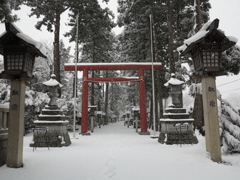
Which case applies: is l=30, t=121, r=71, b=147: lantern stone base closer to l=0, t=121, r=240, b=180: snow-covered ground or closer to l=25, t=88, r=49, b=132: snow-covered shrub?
l=0, t=121, r=240, b=180: snow-covered ground

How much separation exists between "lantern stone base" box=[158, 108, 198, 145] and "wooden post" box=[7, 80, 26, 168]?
625 centimetres

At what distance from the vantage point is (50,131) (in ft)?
28.9

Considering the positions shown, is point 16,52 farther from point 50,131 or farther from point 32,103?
point 32,103

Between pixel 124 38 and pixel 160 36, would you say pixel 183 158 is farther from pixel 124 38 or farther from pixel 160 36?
pixel 124 38

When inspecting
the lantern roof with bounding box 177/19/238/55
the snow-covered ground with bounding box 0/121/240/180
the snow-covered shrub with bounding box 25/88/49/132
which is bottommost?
the snow-covered ground with bounding box 0/121/240/180

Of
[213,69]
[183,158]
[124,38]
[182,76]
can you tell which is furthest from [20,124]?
[124,38]

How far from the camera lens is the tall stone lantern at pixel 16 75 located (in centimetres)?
497

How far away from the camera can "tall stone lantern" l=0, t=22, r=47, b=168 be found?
16.3 feet

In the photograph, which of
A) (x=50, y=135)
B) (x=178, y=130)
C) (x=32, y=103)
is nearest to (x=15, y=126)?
(x=50, y=135)

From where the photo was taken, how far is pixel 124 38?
68.8ft

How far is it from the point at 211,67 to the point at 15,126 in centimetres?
557

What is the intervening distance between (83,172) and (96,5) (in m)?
14.0

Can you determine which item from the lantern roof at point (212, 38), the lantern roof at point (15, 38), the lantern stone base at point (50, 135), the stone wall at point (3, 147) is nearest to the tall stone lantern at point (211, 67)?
the lantern roof at point (212, 38)

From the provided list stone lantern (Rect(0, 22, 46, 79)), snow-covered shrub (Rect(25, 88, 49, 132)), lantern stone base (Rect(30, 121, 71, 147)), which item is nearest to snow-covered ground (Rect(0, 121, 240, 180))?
stone lantern (Rect(0, 22, 46, 79))
